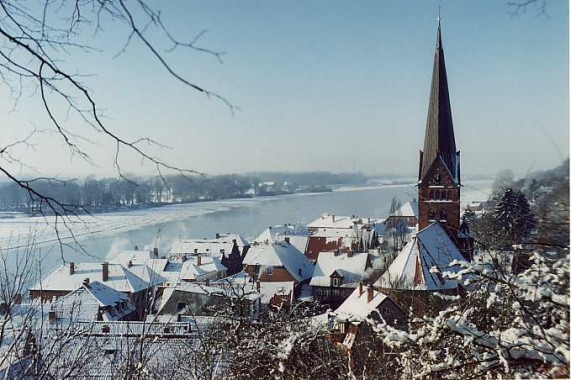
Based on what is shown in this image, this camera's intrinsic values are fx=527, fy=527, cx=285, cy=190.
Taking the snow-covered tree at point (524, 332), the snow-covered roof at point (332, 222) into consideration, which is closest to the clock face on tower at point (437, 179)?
the snow-covered tree at point (524, 332)

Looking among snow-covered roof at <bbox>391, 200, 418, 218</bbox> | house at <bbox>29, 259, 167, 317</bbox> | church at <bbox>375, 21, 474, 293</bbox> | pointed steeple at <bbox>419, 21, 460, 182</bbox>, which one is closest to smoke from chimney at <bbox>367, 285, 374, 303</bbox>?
church at <bbox>375, 21, 474, 293</bbox>

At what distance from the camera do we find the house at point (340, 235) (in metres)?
20.4

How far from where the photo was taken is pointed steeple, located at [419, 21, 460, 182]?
938 centimetres

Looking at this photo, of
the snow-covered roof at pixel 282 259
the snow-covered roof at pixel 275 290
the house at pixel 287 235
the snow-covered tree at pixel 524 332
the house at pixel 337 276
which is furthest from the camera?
the house at pixel 287 235

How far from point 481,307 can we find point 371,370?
2.83 feet

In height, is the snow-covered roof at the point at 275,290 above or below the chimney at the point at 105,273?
below

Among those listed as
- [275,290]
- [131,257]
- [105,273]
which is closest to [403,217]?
[275,290]

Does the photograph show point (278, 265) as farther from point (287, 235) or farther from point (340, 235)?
point (340, 235)

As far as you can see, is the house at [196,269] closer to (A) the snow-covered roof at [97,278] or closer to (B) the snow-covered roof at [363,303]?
(A) the snow-covered roof at [97,278]

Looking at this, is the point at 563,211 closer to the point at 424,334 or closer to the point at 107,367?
the point at 424,334

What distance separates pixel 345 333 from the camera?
171 inches

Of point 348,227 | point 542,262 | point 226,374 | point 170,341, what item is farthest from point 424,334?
point 348,227

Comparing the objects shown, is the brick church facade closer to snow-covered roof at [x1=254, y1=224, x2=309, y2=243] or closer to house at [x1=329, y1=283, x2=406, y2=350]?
house at [x1=329, y1=283, x2=406, y2=350]

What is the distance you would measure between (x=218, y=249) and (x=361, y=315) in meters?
15.6
